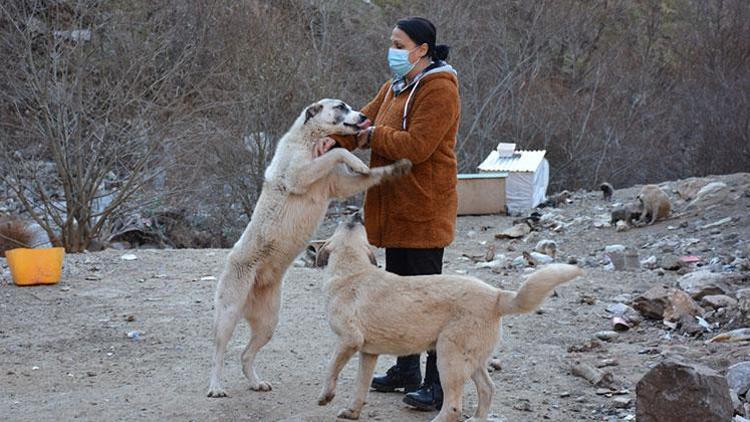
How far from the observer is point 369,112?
609 cm

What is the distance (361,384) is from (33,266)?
5626 millimetres

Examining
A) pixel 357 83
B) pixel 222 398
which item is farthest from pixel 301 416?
pixel 357 83

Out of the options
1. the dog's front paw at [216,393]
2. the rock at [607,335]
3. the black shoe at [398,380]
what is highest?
the black shoe at [398,380]

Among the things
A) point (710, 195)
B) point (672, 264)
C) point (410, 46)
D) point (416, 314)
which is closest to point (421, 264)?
point (416, 314)

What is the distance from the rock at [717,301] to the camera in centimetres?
807

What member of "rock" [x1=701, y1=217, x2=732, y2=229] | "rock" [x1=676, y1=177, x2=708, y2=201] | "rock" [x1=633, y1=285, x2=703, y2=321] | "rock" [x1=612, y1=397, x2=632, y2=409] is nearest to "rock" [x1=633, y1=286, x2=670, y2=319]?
"rock" [x1=633, y1=285, x2=703, y2=321]

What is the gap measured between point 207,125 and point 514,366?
10.2m

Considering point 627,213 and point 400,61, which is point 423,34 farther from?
point 627,213

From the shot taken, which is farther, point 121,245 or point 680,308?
point 121,245

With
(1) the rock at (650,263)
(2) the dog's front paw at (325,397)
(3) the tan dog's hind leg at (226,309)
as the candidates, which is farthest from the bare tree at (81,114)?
(2) the dog's front paw at (325,397)

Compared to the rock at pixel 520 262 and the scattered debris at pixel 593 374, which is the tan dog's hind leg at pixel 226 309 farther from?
the rock at pixel 520 262

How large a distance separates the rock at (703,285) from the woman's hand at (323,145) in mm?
4125

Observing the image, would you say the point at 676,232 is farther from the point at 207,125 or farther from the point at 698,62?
the point at 698,62

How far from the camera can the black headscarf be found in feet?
17.7
